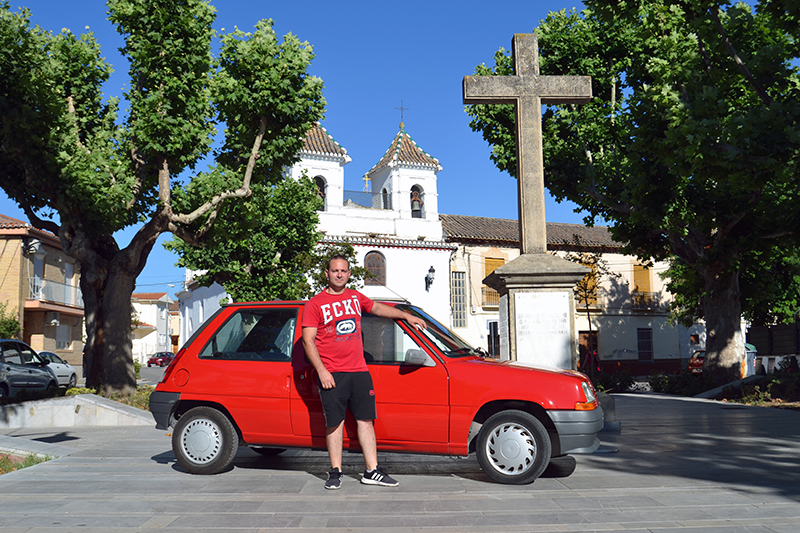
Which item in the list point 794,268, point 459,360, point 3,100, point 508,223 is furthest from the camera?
point 508,223

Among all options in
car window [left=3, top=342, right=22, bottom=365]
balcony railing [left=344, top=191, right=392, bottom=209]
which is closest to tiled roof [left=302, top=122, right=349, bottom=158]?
balcony railing [left=344, top=191, right=392, bottom=209]

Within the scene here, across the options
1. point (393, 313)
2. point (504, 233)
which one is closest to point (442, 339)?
point (393, 313)

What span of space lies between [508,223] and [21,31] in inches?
1220

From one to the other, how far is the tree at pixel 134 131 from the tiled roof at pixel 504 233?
74.0 feet

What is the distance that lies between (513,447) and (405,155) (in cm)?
3294

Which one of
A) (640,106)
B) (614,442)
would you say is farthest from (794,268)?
(614,442)

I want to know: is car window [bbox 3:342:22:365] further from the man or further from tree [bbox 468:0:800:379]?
the man

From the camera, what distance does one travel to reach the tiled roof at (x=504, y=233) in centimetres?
3694

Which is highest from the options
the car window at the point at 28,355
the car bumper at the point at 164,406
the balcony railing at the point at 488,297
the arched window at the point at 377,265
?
the arched window at the point at 377,265

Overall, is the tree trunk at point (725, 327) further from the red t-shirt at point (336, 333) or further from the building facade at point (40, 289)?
the building facade at point (40, 289)

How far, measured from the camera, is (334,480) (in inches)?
220

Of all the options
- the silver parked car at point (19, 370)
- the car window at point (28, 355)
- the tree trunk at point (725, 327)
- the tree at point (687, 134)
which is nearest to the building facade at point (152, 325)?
the car window at point (28, 355)

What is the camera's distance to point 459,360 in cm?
605

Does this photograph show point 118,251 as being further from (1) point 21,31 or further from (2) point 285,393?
(2) point 285,393
